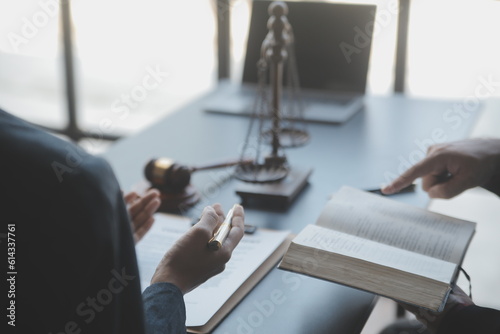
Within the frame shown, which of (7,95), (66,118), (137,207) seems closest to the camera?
(137,207)

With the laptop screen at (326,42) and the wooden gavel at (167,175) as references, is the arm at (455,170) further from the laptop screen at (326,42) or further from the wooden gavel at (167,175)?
the laptop screen at (326,42)

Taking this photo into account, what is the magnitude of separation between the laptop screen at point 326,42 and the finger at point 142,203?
985mm

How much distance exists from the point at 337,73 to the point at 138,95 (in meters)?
1.87

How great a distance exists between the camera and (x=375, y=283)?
3.78 feet

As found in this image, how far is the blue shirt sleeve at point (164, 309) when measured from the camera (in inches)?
39.6

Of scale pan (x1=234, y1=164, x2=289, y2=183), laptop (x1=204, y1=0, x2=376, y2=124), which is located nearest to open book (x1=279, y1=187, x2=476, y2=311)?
scale pan (x1=234, y1=164, x2=289, y2=183)

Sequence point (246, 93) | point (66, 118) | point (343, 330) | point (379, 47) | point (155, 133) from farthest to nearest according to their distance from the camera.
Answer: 1. point (66, 118)
2. point (379, 47)
3. point (246, 93)
4. point (155, 133)
5. point (343, 330)

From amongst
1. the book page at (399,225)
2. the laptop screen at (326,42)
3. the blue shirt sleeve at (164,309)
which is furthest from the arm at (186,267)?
the laptop screen at (326,42)

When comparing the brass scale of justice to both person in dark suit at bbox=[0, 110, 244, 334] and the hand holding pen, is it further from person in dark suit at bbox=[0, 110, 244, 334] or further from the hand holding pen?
person in dark suit at bbox=[0, 110, 244, 334]

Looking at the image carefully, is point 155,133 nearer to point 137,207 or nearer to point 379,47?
Result: point 137,207

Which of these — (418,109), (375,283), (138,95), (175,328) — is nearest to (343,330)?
(375,283)

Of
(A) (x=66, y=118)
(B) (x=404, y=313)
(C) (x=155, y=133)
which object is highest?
(C) (x=155, y=133)

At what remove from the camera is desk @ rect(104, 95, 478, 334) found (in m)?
1.18

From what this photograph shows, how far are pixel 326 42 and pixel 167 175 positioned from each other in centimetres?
92
